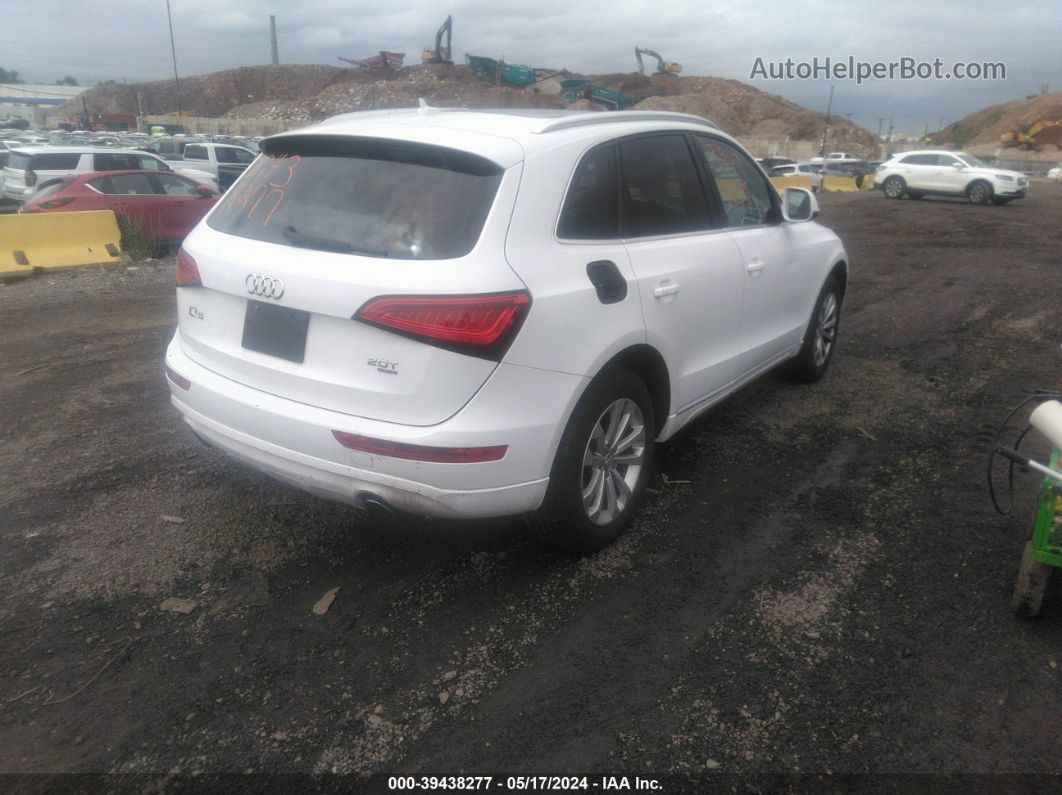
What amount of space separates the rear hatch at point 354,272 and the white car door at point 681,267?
0.83 m

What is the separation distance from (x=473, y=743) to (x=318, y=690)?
1.91ft

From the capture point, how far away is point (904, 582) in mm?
3367

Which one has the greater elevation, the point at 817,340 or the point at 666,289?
the point at 666,289

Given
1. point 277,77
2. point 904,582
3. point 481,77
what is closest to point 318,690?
point 904,582

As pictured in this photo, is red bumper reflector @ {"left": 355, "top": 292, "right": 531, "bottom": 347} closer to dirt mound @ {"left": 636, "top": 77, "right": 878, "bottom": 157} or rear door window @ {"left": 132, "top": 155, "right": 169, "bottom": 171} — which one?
rear door window @ {"left": 132, "top": 155, "right": 169, "bottom": 171}

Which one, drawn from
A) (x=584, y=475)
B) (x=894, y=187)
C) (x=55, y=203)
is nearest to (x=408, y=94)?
(x=894, y=187)

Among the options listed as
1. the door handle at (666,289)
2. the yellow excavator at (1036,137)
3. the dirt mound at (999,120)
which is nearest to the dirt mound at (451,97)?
the yellow excavator at (1036,137)

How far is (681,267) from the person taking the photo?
12.3 ft

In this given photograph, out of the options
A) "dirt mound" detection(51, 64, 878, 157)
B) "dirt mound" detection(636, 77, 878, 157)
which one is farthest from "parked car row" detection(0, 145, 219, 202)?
"dirt mound" detection(636, 77, 878, 157)

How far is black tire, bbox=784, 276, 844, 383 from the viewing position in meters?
5.64

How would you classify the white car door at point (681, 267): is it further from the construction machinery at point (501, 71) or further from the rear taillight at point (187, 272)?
the construction machinery at point (501, 71)

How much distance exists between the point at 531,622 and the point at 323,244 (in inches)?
64.0

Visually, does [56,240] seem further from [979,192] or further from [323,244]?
[979,192]

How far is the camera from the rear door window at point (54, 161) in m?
16.7
